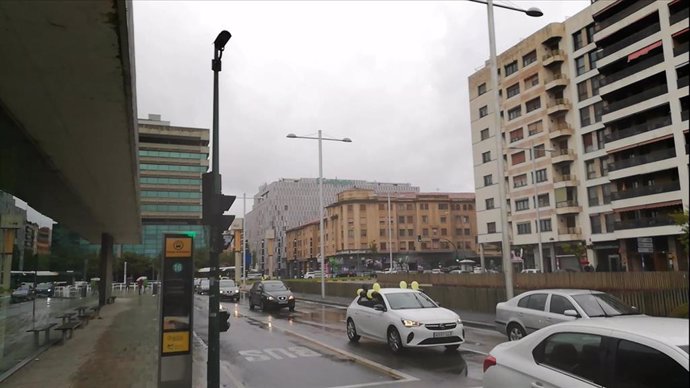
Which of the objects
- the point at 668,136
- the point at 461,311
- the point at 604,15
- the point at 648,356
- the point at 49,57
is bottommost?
the point at 461,311

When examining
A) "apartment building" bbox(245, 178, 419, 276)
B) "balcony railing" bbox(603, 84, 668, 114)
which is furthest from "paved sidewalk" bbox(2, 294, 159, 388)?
"apartment building" bbox(245, 178, 419, 276)

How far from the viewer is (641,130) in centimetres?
4609

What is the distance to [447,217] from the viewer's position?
393 ft

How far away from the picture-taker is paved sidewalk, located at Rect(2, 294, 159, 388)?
9797mm

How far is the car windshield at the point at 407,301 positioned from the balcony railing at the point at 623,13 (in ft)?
147

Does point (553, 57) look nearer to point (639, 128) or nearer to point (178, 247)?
point (639, 128)

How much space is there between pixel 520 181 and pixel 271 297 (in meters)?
43.2

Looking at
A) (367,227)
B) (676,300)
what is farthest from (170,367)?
(367,227)

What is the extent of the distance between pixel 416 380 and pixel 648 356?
568 centimetres

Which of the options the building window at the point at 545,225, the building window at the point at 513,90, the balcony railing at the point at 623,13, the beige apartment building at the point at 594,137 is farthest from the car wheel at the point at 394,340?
the building window at the point at 513,90

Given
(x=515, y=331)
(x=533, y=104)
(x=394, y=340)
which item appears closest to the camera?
(x=394, y=340)

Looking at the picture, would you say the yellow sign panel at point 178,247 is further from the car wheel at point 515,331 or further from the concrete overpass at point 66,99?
the car wheel at point 515,331

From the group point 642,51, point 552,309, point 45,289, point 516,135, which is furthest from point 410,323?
point 516,135

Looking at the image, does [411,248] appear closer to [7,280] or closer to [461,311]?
[461,311]
